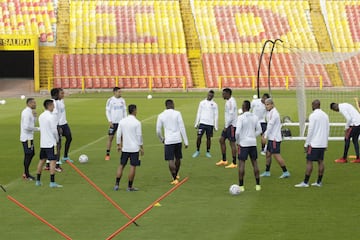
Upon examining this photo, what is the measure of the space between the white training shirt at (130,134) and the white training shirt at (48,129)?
1.78 m

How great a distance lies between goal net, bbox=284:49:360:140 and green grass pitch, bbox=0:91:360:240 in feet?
12.5

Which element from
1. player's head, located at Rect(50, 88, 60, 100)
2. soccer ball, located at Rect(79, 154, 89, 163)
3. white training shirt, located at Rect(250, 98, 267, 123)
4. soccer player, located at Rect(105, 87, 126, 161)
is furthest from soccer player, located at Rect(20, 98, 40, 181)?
white training shirt, located at Rect(250, 98, 267, 123)

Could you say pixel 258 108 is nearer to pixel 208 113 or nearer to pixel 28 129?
pixel 208 113

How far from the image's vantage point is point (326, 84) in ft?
210

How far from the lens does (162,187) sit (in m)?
20.2

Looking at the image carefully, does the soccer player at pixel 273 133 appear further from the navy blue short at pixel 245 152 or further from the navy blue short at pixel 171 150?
the navy blue short at pixel 171 150

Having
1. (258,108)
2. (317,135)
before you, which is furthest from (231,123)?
(317,135)

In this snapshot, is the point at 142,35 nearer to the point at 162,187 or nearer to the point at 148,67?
the point at 148,67

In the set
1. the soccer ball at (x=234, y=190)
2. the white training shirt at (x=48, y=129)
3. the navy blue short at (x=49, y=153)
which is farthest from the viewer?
the navy blue short at (x=49, y=153)

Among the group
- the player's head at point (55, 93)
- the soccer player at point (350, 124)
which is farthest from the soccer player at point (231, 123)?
the player's head at point (55, 93)

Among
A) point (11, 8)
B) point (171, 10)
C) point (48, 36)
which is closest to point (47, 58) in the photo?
point (48, 36)

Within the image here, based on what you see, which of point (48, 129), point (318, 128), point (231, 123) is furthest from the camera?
point (231, 123)

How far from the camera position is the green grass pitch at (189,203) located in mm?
15109

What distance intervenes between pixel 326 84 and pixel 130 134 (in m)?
46.5
